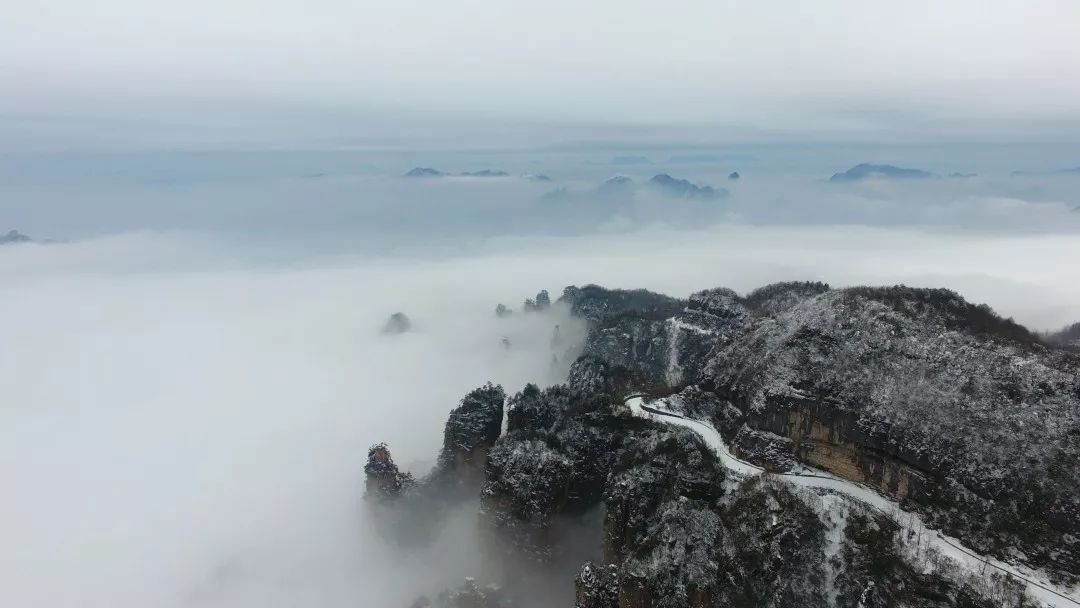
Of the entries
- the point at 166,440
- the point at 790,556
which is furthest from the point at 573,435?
the point at 166,440

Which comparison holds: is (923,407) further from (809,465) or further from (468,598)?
(468,598)

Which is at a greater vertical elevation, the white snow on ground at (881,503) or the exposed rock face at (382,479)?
the white snow on ground at (881,503)

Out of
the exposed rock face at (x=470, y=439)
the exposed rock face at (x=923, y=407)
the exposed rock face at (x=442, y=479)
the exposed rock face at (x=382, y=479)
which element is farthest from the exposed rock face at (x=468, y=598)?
the exposed rock face at (x=923, y=407)

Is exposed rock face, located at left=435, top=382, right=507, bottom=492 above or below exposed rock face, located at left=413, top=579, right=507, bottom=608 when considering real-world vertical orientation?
above

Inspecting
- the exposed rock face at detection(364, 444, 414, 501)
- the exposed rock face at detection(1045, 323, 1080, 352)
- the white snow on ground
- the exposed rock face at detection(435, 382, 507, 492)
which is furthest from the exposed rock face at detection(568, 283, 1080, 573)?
the exposed rock face at detection(1045, 323, 1080, 352)

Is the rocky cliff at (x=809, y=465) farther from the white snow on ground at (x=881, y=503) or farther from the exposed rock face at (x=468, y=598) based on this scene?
the exposed rock face at (x=468, y=598)

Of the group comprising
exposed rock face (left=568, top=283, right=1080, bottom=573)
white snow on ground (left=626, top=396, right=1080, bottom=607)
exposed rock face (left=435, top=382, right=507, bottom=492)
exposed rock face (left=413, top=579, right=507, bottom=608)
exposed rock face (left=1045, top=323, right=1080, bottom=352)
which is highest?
exposed rock face (left=568, top=283, right=1080, bottom=573)

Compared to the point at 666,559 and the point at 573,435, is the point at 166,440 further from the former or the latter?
the point at 666,559

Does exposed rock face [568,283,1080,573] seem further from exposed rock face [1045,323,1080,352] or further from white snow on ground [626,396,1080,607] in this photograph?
exposed rock face [1045,323,1080,352]
